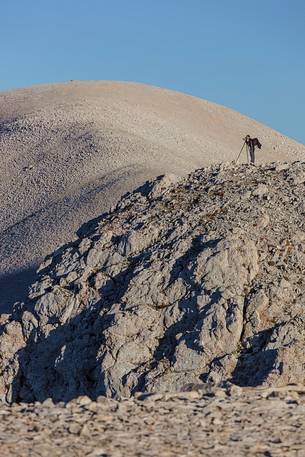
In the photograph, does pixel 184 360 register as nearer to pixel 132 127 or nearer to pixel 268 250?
pixel 268 250

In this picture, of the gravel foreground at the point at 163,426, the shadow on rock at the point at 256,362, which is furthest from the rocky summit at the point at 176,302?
the gravel foreground at the point at 163,426

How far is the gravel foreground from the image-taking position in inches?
317

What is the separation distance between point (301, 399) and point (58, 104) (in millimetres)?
44202

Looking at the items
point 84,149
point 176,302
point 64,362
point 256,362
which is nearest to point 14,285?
point 64,362

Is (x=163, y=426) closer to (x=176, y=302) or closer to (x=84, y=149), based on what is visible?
(x=176, y=302)

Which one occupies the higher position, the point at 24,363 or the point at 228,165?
the point at 228,165

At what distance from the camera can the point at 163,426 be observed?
8.61 meters

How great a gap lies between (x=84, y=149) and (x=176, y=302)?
27595 millimetres

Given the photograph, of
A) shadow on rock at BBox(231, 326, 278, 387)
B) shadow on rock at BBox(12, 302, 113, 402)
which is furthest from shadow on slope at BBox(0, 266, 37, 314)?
shadow on rock at BBox(231, 326, 278, 387)

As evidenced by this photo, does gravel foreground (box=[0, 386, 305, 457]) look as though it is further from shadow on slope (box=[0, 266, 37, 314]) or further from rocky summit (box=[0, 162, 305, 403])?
shadow on slope (box=[0, 266, 37, 314])

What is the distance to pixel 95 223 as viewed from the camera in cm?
1867

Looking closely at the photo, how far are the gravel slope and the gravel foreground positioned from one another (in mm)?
17340

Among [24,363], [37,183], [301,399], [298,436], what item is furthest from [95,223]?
[37,183]

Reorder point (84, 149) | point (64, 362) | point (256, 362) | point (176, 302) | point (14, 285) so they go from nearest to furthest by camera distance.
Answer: point (256, 362) → point (176, 302) → point (64, 362) → point (14, 285) → point (84, 149)
